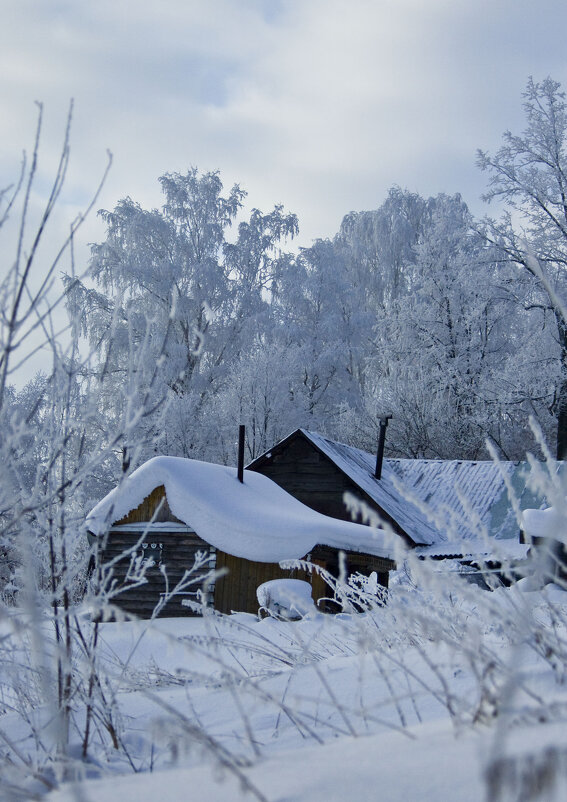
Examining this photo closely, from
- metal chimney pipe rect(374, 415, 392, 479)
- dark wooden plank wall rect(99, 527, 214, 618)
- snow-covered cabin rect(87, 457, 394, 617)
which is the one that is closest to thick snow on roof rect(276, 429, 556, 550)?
metal chimney pipe rect(374, 415, 392, 479)

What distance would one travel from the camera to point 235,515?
14000 millimetres

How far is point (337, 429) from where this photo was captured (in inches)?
1103

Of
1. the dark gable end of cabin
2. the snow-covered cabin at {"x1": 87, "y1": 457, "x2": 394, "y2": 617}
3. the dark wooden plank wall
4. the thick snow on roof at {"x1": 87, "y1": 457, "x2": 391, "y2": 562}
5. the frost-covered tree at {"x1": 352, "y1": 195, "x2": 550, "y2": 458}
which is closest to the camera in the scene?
the thick snow on roof at {"x1": 87, "y1": 457, "x2": 391, "y2": 562}

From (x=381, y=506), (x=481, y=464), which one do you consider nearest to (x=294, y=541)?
(x=381, y=506)

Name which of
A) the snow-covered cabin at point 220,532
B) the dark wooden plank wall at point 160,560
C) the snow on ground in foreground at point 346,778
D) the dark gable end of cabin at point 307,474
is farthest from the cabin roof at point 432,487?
the snow on ground in foreground at point 346,778

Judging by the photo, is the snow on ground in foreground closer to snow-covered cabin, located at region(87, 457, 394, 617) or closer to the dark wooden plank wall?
snow-covered cabin, located at region(87, 457, 394, 617)

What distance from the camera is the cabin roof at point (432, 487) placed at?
707 inches

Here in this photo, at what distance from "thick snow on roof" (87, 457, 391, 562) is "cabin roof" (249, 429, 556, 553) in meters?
2.99

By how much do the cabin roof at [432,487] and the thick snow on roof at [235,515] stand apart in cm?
299

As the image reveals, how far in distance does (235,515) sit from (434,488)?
768cm

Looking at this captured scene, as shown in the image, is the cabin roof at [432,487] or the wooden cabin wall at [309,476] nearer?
the cabin roof at [432,487]

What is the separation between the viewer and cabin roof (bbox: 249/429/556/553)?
1795 cm

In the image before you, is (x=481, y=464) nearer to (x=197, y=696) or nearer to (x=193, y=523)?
(x=193, y=523)

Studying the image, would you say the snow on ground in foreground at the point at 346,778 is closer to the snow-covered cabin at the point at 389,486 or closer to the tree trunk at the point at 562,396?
the snow-covered cabin at the point at 389,486
